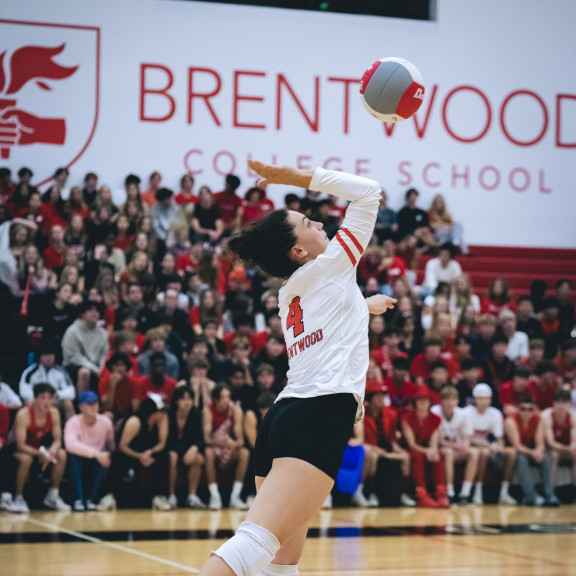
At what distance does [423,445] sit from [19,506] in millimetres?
4340

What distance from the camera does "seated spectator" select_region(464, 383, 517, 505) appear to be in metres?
10.9

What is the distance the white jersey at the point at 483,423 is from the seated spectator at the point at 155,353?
331 centimetres

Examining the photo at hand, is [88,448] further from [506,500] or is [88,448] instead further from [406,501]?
[506,500]

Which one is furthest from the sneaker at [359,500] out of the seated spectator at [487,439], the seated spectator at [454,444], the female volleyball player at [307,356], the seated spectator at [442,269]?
the female volleyball player at [307,356]

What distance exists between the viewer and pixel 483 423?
1103cm

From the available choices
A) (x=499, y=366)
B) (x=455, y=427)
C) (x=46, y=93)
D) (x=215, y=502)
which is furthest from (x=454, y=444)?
(x=46, y=93)

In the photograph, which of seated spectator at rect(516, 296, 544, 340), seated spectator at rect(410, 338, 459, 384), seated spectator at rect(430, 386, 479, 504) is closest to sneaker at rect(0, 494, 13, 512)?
seated spectator at rect(430, 386, 479, 504)

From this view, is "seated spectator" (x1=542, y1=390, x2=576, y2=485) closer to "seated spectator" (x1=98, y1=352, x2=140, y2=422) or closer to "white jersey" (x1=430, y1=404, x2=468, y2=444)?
"white jersey" (x1=430, y1=404, x2=468, y2=444)

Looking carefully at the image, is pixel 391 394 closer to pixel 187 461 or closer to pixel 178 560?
pixel 187 461

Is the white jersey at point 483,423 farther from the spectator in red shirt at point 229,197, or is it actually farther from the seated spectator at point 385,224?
the spectator in red shirt at point 229,197

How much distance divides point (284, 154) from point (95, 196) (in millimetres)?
3712

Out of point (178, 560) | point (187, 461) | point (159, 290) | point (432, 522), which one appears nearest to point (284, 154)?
point (159, 290)

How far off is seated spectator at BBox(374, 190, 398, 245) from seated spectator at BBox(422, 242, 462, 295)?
0.76m

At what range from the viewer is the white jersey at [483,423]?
433 inches
